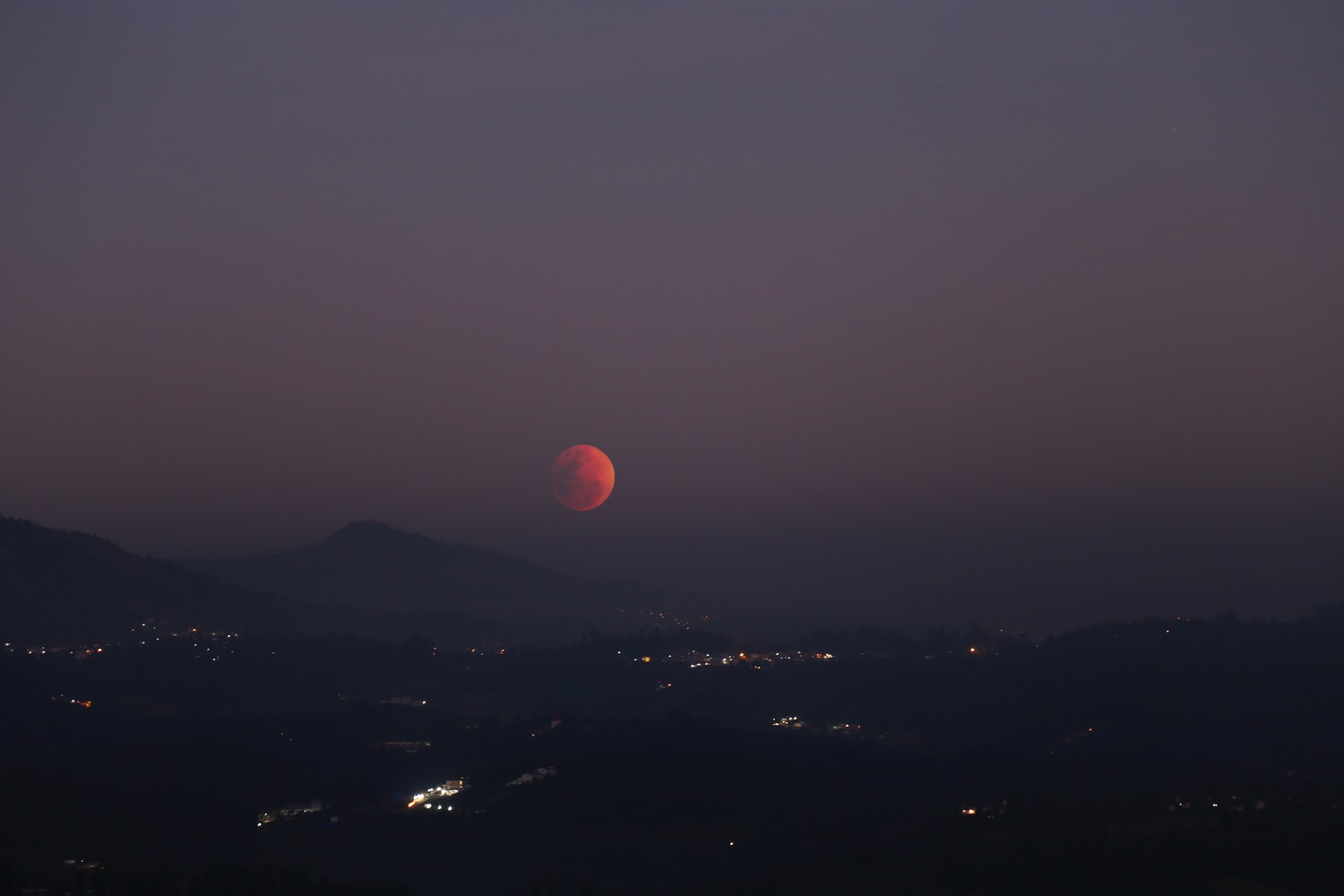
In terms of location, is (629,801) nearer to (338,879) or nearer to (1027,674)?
(338,879)

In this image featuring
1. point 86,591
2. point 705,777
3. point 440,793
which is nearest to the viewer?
point 705,777

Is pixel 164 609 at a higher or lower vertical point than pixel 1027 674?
higher

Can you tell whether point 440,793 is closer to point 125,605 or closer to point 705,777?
point 705,777

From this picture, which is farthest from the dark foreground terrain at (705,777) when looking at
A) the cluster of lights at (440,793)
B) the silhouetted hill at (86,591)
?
the silhouetted hill at (86,591)

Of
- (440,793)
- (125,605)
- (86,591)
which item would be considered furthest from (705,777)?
(86,591)

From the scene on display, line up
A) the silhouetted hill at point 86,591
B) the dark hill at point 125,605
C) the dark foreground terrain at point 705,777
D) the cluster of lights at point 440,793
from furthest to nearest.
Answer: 1. the dark hill at point 125,605
2. the silhouetted hill at point 86,591
3. the cluster of lights at point 440,793
4. the dark foreground terrain at point 705,777

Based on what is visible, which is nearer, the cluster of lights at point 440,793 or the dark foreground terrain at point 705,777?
the dark foreground terrain at point 705,777

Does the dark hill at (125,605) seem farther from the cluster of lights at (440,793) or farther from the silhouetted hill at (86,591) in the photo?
the cluster of lights at (440,793)

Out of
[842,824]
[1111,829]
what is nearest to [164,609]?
[842,824]

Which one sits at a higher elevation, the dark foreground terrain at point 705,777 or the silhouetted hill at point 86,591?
the silhouetted hill at point 86,591
